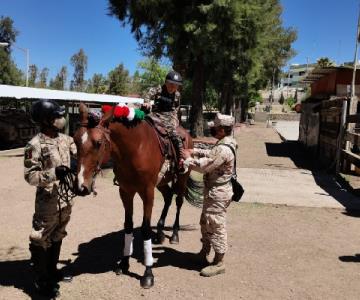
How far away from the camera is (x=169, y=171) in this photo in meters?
5.46

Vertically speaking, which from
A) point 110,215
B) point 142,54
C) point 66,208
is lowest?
point 110,215

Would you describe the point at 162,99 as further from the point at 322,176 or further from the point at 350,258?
the point at 322,176

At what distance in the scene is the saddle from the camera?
5.21 metres

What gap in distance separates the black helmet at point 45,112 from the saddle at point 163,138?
4.75 ft

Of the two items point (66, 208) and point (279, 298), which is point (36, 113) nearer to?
point (66, 208)

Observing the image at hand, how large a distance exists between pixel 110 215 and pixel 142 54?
50.6ft

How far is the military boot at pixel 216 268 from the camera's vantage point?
195 inches

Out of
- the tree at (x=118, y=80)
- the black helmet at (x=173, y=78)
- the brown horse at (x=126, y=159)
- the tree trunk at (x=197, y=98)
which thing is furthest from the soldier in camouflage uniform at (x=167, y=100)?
the tree at (x=118, y=80)

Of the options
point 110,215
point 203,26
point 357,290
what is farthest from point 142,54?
point 357,290

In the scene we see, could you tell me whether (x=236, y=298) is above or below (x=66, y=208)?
below

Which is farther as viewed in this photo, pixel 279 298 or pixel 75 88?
pixel 75 88

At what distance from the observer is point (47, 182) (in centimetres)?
390

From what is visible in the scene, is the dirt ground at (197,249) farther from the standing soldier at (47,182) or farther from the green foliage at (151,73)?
the green foliage at (151,73)

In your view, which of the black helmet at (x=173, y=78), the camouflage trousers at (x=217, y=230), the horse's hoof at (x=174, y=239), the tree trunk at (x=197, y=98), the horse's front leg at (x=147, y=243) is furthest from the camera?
the tree trunk at (x=197, y=98)
